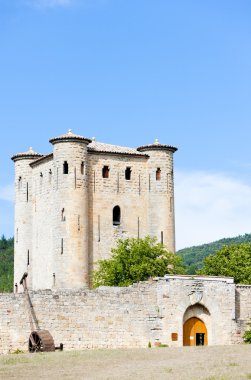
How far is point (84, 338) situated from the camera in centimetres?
4694

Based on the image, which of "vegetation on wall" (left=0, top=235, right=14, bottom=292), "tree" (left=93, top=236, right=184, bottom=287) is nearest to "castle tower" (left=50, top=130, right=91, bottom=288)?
"tree" (left=93, top=236, right=184, bottom=287)

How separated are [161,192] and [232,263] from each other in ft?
28.2

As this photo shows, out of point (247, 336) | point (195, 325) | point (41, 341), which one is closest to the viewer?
point (41, 341)

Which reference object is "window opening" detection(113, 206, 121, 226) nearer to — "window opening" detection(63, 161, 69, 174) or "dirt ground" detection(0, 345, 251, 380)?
"window opening" detection(63, 161, 69, 174)

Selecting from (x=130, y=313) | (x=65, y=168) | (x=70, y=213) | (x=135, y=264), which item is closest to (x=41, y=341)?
(x=130, y=313)

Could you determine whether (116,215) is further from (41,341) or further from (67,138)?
(41,341)

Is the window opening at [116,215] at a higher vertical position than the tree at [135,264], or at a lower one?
higher

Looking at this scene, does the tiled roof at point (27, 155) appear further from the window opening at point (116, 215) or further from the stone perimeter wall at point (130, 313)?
the stone perimeter wall at point (130, 313)

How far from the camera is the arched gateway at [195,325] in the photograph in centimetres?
4919

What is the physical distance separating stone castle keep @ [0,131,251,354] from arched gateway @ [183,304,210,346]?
0.05 meters

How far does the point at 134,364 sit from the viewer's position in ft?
118

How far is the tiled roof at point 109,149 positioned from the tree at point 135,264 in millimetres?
6538

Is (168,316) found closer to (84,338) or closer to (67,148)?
(84,338)

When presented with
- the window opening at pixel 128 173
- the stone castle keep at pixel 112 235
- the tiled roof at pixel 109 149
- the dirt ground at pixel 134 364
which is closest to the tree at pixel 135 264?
the stone castle keep at pixel 112 235
